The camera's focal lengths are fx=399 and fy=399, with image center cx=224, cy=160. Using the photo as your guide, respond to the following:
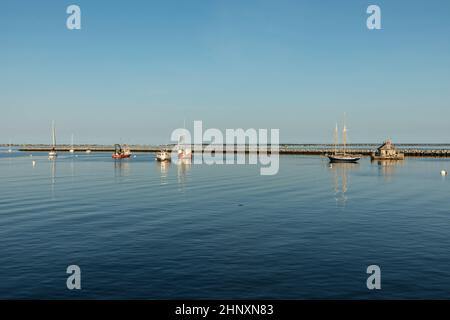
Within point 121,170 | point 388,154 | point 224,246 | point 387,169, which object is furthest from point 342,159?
point 224,246

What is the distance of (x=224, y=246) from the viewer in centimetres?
3073

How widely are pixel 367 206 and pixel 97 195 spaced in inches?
1545

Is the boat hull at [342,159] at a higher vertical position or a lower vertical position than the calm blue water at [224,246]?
higher

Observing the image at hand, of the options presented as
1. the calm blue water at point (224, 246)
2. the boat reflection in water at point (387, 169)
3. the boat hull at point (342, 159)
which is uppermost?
the boat hull at point (342, 159)

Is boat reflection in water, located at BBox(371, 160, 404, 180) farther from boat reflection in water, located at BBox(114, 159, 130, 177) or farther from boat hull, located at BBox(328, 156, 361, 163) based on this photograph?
boat reflection in water, located at BBox(114, 159, 130, 177)

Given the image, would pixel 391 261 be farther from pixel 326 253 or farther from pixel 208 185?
pixel 208 185

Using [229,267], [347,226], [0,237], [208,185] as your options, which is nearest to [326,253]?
[229,267]

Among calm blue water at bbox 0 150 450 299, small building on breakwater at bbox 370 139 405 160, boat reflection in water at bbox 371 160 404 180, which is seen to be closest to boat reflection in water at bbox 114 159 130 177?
calm blue water at bbox 0 150 450 299

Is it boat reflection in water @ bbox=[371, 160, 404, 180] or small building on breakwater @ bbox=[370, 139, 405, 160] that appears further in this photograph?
small building on breakwater @ bbox=[370, 139, 405, 160]

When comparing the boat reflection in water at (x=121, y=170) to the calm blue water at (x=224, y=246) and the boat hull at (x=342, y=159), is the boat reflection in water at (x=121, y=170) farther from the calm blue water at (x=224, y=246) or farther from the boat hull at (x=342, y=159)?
the boat hull at (x=342, y=159)

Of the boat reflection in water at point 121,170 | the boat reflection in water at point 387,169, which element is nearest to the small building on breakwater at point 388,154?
the boat reflection in water at point 387,169

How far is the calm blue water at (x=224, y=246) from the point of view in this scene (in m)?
22.2

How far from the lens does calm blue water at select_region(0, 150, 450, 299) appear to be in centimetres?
2223

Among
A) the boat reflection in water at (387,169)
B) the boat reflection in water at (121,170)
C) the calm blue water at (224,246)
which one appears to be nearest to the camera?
the calm blue water at (224,246)
